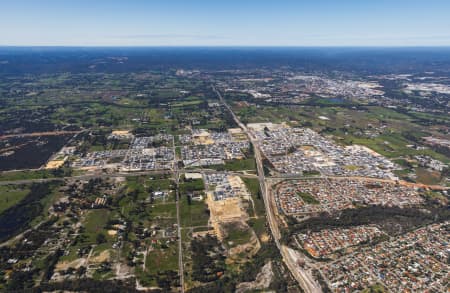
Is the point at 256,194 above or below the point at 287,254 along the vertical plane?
above

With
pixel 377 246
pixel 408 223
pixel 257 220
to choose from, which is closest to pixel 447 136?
pixel 408 223

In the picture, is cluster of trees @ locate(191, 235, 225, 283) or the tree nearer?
cluster of trees @ locate(191, 235, 225, 283)

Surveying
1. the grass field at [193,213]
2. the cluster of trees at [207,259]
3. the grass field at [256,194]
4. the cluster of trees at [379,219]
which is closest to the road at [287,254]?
the grass field at [256,194]

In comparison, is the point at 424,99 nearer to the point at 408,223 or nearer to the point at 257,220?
the point at 408,223

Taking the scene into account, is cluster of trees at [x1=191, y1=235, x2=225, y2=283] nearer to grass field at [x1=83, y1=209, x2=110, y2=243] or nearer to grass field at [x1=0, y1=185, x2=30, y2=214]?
grass field at [x1=83, y1=209, x2=110, y2=243]

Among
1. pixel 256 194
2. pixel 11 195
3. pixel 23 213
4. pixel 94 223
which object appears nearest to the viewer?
pixel 94 223

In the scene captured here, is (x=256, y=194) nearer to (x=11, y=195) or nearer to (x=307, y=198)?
(x=307, y=198)

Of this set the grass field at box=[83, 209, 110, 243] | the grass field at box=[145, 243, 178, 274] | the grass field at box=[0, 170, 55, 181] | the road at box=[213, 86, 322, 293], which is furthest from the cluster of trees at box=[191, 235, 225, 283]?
the grass field at box=[0, 170, 55, 181]

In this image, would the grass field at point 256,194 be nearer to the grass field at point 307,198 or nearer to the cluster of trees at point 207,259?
the grass field at point 307,198

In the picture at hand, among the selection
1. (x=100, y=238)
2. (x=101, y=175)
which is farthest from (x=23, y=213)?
(x=100, y=238)

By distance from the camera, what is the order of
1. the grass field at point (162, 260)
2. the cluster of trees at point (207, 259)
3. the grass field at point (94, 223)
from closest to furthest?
the cluster of trees at point (207, 259) < the grass field at point (162, 260) < the grass field at point (94, 223)

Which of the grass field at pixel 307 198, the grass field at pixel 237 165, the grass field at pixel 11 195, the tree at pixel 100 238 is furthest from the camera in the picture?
the grass field at pixel 237 165
